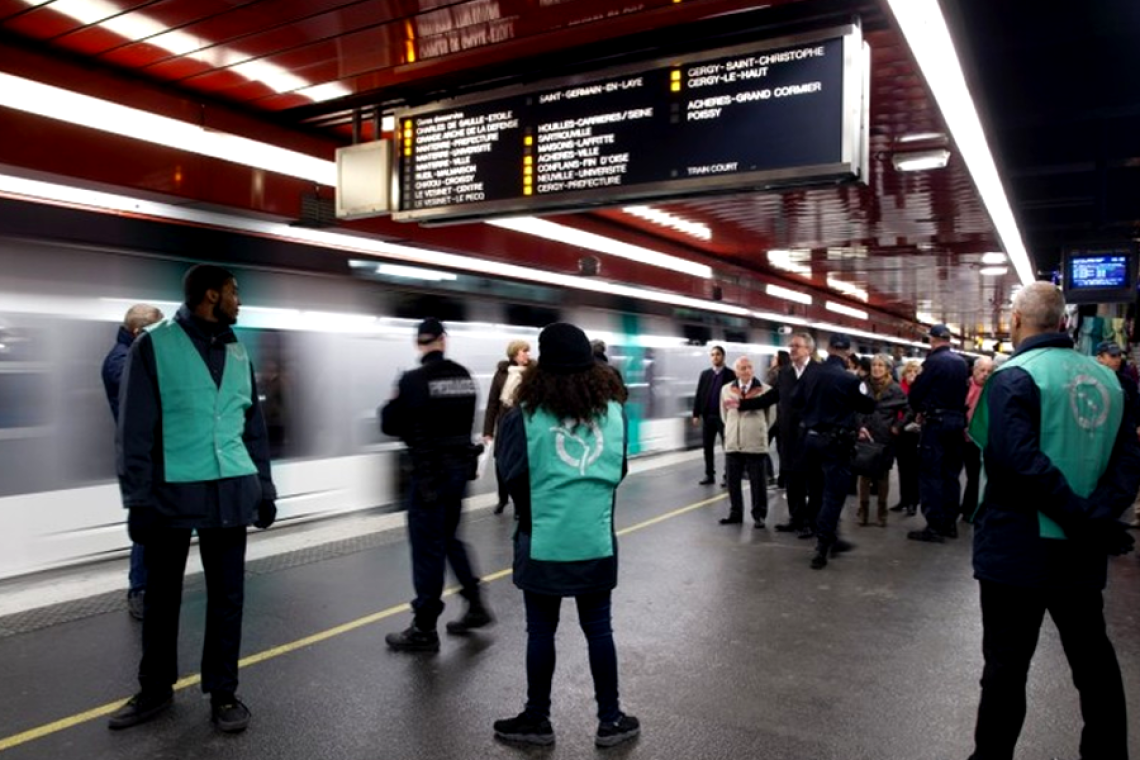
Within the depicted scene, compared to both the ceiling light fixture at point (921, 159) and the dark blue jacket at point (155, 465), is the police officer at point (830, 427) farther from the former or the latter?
the dark blue jacket at point (155, 465)

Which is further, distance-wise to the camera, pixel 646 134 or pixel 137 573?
pixel 137 573

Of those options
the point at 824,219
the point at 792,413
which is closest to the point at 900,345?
the point at 824,219

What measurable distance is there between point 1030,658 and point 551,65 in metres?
3.70

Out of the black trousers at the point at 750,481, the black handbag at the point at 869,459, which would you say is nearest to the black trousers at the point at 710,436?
the black trousers at the point at 750,481

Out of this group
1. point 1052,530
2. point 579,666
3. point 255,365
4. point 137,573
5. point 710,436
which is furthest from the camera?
point 710,436

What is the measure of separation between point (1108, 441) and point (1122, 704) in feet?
2.83

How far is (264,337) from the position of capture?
6.34 m

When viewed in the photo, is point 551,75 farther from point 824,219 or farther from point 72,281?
point 824,219

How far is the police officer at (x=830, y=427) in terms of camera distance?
5.96m

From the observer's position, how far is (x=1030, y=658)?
2.63 meters

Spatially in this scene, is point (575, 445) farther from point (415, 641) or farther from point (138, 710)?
point (138, 710)

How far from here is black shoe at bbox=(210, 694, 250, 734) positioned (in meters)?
3.19

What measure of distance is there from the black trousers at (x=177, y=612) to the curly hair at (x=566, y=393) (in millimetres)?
1414

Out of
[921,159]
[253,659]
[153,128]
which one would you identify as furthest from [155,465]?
[921,159]
